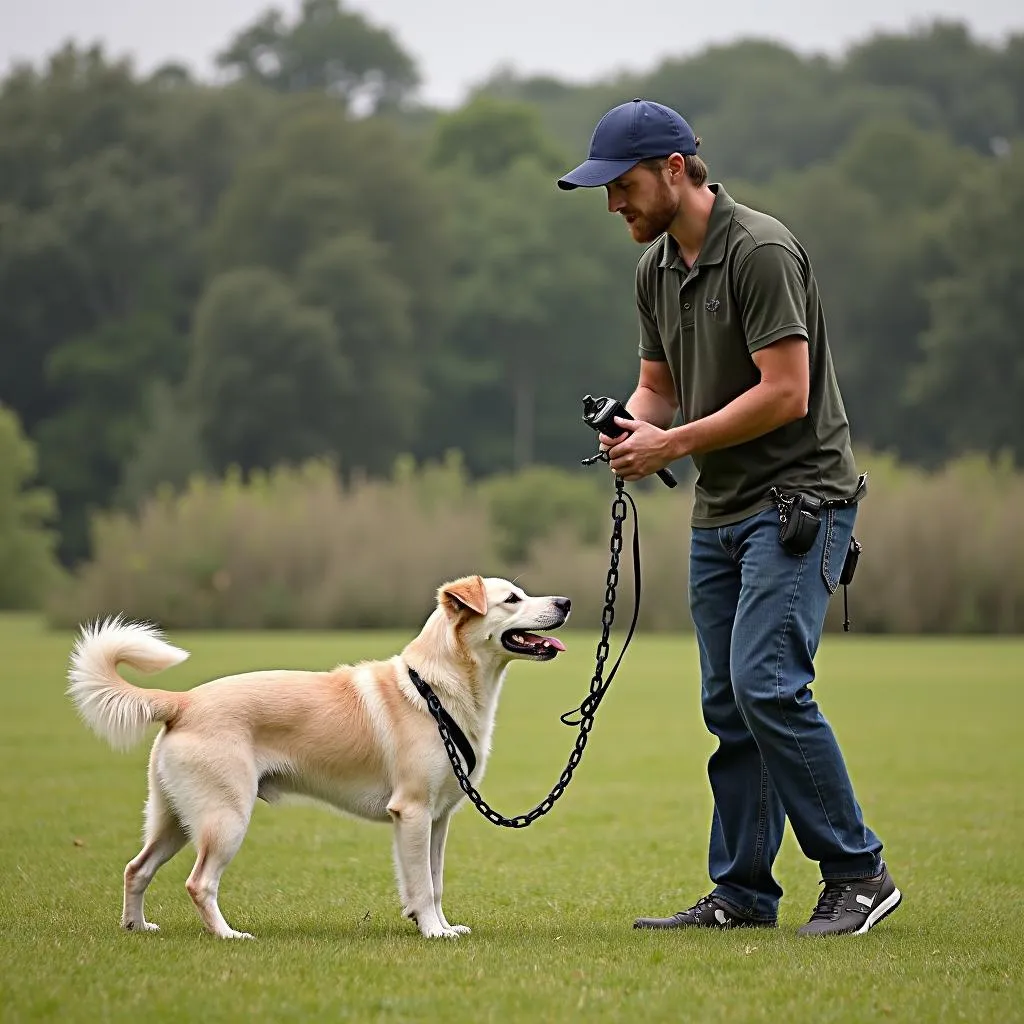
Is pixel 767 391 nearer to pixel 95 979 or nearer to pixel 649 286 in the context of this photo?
pixel 649 286

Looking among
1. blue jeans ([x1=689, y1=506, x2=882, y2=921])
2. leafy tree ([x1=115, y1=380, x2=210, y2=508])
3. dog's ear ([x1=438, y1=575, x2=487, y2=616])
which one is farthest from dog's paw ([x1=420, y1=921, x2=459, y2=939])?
leafy tree ([x1=115, y1=380, x2=210, y2=508])

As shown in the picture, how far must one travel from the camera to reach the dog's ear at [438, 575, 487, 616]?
Answer: 231 inches

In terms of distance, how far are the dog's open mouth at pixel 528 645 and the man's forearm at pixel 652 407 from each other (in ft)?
2.72

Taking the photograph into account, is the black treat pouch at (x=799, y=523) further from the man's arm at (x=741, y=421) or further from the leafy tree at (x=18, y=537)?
the leafy tree at (x=18, y=537)

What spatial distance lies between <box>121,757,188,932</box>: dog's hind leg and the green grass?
0.11 meters

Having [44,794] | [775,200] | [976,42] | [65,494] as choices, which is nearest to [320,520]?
[44,794]

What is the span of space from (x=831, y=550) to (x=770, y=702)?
522 millimetres

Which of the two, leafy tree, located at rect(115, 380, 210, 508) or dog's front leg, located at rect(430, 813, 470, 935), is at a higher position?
dog's front leg, located at rect(430, 813, 470, 935)

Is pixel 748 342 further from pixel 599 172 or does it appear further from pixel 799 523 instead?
pixel 599 172

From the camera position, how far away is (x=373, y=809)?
5.79 metres

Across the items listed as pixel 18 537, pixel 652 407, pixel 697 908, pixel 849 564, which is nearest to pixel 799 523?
pixel 849 564

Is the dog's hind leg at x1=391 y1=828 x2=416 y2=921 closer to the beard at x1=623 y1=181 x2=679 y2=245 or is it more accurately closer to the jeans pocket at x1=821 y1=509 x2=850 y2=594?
the jeans pocket at x1=821 y1=509 x2=850 y2=594

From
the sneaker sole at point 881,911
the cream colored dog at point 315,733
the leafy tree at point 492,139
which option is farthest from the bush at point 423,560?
the leafy tree at point 492,139

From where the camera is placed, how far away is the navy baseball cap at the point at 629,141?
5355 mm
